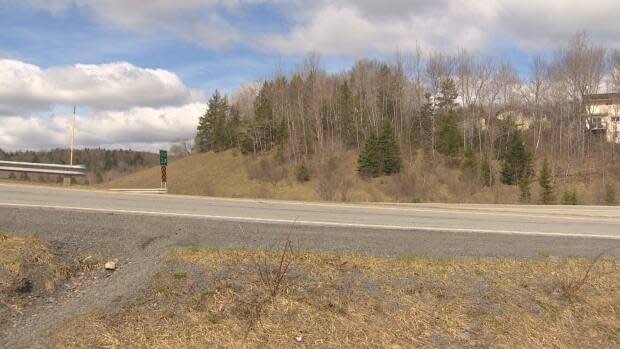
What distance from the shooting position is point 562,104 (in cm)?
5388

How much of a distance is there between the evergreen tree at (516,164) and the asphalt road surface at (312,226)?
129ft

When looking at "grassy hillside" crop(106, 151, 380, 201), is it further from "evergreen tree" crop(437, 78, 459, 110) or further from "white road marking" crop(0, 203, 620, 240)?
"white road marking" crop(0, 203, 620, 240)

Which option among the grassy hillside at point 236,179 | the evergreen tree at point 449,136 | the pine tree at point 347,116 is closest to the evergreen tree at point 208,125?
the grassy hillside at point 236,179

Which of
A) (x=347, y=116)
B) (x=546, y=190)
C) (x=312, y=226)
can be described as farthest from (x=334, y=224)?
(x=347, y=116)

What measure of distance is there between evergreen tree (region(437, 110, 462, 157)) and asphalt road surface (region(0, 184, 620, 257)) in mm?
45548

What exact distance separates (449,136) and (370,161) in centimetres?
989

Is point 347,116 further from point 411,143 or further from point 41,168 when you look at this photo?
point 41,168

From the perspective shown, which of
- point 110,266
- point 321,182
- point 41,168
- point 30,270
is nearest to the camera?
point 30,270

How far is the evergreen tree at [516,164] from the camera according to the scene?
5009 cm

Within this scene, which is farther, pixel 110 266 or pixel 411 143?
pixel 411 143

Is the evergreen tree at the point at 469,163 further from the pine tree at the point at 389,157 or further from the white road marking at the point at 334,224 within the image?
the white road marking at the point at 334,224

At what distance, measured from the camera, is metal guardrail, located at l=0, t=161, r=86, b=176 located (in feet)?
62.3

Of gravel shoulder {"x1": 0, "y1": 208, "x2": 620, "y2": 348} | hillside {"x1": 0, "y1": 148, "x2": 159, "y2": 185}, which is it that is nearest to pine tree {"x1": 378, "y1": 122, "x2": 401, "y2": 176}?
gravel shoulder {"x1": 0, "y1": 208, "x2": 620, "y2": 348}

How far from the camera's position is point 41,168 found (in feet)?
63.2
